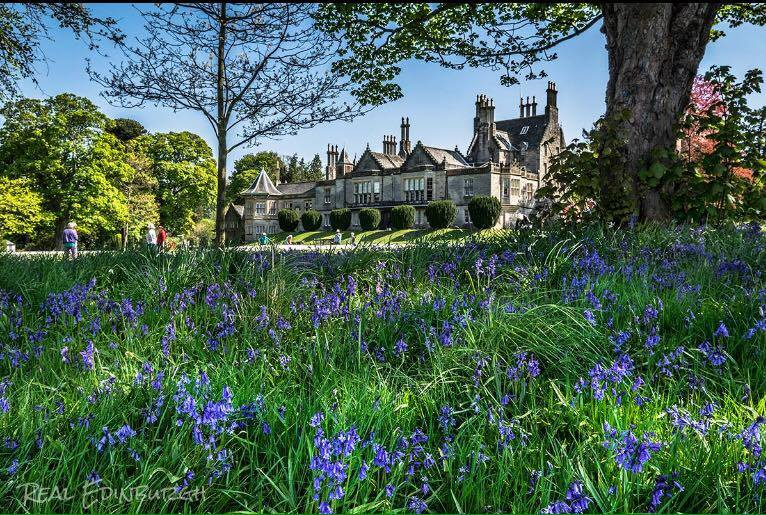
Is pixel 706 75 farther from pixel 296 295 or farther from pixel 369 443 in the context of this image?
pixel 369 443

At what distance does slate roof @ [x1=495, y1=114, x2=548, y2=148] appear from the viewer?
2302 inches

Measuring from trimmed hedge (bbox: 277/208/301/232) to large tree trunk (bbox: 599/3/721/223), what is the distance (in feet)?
181

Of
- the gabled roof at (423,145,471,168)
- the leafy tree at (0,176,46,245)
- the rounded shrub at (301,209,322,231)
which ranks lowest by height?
the rounded shrub at (301,209,322,231)

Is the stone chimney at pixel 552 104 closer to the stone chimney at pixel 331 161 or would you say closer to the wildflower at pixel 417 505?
the stone chimney at pixel 331 161

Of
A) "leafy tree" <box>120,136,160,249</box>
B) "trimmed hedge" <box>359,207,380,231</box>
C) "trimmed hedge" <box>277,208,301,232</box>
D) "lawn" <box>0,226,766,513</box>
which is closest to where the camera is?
"lawn" <box>0,226,766,513</box>

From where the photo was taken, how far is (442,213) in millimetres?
49250

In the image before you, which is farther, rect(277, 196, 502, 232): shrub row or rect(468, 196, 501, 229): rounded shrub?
rect(277, 196, 502, 232): shrub row

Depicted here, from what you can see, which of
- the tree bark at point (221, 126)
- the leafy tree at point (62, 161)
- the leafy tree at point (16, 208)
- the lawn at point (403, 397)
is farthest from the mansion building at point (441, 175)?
the lawn at point (403, 397)

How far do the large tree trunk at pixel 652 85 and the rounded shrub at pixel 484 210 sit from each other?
38167 mm

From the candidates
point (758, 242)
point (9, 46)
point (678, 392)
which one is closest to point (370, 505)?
point (678, 392)

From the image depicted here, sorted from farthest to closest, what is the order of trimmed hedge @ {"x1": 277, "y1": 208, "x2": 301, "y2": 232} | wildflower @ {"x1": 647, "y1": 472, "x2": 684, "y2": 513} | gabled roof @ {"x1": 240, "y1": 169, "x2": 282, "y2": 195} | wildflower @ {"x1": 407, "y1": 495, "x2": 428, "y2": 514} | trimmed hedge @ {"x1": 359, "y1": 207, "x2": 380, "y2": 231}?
gabled roof @ {"x1": 240, "y1": 169, "x2": 282, "y2": 195} < trimmed hedge @ {"x1": 277, "y1": 208, "x2": 301, "y2": 232} < trimmed hedge @ {"x1": 359, "y1": 207, "x2": 380, "y2": 231} < wildflower @ {"x1": 407, "y1": 495, "x2": 428, "y2": 514} < wildflower @ {"x1": 647, "y1": 472, "x2": 684, "y2": 513}

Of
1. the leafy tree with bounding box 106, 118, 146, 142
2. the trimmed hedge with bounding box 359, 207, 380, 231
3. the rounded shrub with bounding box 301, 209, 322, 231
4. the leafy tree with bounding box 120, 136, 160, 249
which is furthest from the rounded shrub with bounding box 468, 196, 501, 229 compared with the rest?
the leafy tree with bounding box 106, 118, 146, 142

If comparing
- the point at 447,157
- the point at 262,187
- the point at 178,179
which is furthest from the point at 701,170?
the point at 262,187

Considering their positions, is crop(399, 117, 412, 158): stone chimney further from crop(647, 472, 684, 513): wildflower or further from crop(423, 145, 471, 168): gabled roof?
crop(647, 472, 684, 513): wildflower
